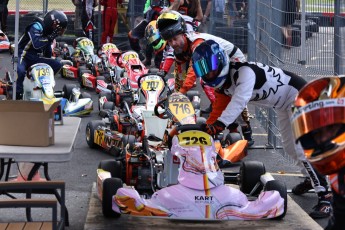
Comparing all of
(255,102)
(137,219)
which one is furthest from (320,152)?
(255,102)

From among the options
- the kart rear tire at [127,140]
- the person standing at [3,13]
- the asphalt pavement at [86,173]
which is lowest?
the asphalt pavement at [86,173]

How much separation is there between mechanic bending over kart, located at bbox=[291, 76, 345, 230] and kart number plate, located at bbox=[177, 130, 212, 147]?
153 inches

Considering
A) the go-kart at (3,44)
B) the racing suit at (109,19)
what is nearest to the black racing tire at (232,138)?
the go-kart at (3,44)

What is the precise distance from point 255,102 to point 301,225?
1463 mm

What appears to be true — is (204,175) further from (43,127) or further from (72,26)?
(72,26)

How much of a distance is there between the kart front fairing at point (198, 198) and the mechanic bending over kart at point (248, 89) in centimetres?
42

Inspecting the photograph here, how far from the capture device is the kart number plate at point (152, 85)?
11.9m

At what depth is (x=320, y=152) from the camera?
363 centimetres

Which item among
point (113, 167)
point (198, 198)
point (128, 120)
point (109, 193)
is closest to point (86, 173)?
point (128, 120)

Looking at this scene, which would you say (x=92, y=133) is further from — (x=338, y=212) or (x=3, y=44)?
(x=3, y=44)

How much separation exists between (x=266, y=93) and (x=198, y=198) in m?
1.54

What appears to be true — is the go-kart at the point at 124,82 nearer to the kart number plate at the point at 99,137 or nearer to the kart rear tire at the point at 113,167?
the kart number plate at the point at 99,137

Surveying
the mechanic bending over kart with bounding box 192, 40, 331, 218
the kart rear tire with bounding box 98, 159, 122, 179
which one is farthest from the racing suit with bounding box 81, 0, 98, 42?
the kart rear tire with bounding box 98, 159, 122, 179

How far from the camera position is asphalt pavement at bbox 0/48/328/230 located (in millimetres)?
8406
